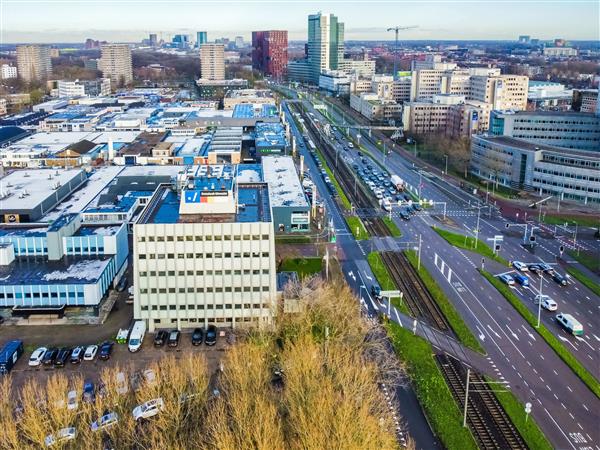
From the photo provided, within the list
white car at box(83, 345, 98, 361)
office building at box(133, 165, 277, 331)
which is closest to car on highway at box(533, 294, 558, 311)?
office building at box(133, 165, 277, 331)

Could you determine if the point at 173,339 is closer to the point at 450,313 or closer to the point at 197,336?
the point at 197,336

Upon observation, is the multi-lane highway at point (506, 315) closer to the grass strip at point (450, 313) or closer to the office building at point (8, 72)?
the grass strip at point (450, 313)

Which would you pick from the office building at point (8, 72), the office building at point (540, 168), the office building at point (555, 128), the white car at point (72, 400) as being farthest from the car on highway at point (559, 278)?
the office building at point (8, 72)

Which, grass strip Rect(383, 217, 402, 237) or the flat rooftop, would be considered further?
the flat rooftop

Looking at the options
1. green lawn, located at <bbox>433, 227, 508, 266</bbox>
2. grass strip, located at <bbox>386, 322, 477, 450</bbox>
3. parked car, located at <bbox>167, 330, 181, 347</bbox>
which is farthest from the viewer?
green lawn, located at <bbox>433, 227, 508, 266</bbox>

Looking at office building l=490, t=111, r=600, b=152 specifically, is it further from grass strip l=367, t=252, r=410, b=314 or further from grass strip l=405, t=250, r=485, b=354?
grass strip l=405, t=250, r=485, b=354

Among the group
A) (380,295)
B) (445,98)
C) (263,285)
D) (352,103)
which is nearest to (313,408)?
(263,285)

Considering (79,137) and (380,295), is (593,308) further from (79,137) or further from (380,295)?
(79,137)

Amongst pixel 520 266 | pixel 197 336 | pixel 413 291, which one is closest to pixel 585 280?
pixel 520 266
